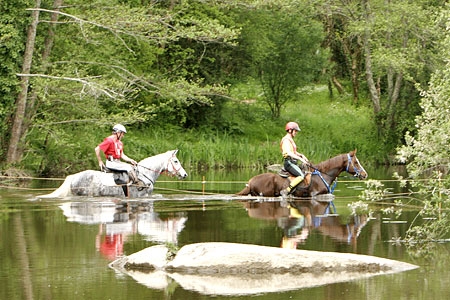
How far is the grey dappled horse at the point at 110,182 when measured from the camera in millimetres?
26031

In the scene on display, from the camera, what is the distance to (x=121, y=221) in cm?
2089

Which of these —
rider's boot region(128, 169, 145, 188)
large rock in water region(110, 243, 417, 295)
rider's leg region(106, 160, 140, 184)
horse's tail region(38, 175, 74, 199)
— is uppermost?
rider's leg region(106, 160, 140, 184)

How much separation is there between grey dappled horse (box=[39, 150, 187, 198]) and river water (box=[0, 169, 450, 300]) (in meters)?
0.55

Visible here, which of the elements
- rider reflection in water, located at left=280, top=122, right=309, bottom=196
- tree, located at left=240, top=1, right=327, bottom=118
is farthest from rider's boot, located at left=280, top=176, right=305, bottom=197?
tree, located at left=240, top=1, right=327, bottom=118

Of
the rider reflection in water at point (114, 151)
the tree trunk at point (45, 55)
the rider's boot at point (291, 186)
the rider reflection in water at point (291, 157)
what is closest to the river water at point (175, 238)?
the rider's boot at point (291, 186)

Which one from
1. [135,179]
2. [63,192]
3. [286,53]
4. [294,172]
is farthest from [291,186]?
[286,53]

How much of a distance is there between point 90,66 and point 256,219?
16.6 meters

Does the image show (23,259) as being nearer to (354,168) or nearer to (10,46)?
(354,168)

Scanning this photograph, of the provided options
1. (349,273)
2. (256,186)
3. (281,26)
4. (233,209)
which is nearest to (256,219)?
Result: (233,209)

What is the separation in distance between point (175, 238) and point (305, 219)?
430 cm

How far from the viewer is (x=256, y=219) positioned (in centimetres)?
2142

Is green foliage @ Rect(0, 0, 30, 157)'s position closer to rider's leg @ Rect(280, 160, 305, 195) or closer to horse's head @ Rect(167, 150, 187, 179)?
horse's head @ Rect(167, 150, 187, 179)

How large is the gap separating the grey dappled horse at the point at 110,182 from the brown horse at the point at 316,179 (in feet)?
6.36

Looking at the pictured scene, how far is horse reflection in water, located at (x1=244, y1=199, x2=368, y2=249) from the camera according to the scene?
59.2 ft
